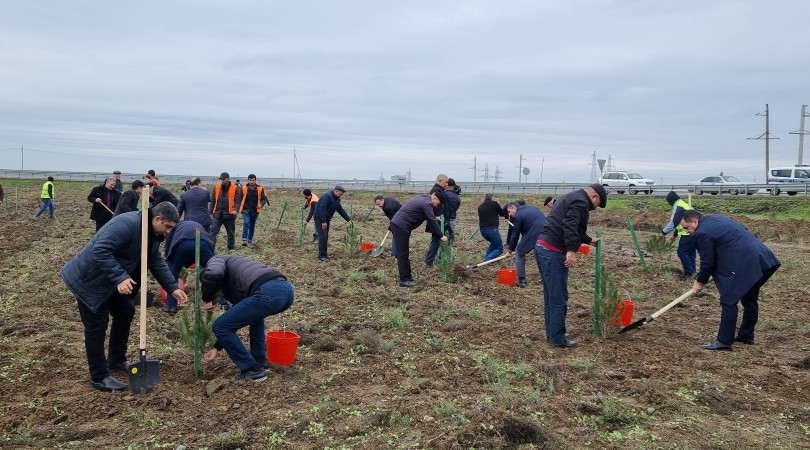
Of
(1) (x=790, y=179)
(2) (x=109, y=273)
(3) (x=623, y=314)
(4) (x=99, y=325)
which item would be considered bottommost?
(3) (x=623, y=314)

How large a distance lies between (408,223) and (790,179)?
28.5 meters

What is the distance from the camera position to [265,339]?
5648 mm

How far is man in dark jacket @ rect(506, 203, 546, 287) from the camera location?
9.56 meters

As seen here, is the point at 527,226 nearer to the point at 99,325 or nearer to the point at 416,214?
Answer: the point at 416,214

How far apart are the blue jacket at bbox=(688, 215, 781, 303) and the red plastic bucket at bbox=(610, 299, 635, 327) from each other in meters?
0.77

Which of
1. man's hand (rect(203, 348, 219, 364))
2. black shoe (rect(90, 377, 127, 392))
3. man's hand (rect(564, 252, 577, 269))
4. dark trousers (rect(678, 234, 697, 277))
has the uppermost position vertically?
man's hand (rect(564, 252, 577, 269))

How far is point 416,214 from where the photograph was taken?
970 centimetres

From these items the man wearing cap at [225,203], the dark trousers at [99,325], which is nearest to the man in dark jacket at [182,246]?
the dark trousers at [99,325]

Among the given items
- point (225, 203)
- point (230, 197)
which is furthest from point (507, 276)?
point (225, 203)

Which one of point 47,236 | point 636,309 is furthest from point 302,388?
point 47,236

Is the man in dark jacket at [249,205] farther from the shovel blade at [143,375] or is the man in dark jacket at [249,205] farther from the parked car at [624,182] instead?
the parked car at [624,182]

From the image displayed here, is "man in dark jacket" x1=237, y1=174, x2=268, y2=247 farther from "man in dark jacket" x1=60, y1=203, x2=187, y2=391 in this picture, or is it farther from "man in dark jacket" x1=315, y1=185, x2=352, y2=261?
"man in dark jacket" x1=60, y1=203, x2=187, y2=391

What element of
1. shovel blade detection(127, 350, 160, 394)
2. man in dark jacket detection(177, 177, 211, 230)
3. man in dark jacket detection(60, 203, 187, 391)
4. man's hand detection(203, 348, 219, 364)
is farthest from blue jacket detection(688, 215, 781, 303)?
man in dark jacket detection(177, 177, 211, 230)

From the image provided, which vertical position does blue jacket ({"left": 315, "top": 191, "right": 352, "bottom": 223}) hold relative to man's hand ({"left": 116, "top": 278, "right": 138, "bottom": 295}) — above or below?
above
